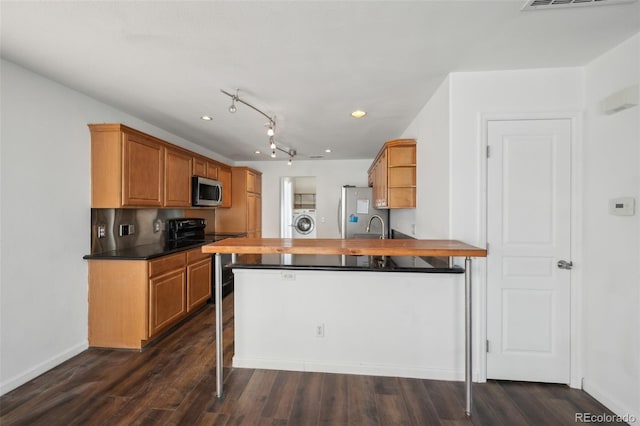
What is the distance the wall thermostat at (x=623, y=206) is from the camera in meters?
1.63

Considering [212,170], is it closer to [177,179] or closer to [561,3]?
[177,179]

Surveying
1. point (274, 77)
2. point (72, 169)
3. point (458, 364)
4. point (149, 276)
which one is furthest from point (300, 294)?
point (72, 169)

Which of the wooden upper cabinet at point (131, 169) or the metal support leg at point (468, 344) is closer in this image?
the metal support leg at point (468, 344)

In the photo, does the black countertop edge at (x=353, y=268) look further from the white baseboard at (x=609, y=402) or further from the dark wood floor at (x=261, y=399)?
the white baseboard at (x=609, y=402)

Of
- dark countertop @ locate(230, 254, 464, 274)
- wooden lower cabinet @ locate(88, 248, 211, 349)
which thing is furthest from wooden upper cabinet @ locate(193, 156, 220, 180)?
dark countertop @ locate(230, 254, 464, 274)

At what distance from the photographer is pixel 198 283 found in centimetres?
340

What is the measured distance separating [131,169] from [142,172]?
0.15m

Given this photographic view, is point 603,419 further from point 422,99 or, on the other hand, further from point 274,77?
point 274,77

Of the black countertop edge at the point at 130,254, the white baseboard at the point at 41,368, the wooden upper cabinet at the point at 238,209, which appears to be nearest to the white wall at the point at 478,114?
the black countertop edge at the point at 130,254

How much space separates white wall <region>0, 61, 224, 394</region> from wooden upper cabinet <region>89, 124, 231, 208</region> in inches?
4.1

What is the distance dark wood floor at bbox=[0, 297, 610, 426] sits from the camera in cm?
169

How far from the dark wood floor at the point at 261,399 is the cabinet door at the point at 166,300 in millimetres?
441

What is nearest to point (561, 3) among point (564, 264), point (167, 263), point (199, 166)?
point (564, 264)

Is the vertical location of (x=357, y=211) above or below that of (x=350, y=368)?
above
